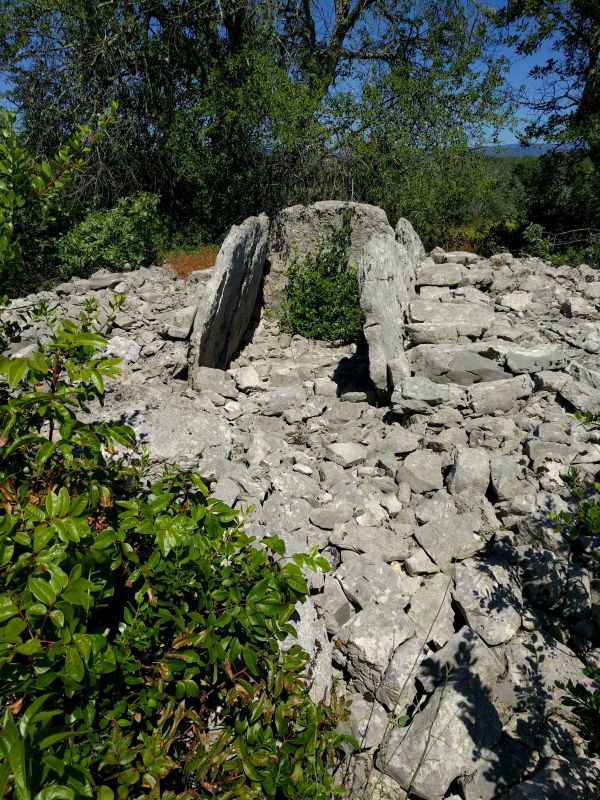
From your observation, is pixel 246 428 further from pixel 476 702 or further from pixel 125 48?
pixel 125 48

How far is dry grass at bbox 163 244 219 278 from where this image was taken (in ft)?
27.9

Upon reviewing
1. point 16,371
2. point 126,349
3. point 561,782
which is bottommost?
point 561,782

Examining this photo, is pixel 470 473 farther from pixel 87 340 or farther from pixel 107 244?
pixel 107 244

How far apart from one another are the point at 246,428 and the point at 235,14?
36.3 ft

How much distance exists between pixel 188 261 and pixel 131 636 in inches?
328

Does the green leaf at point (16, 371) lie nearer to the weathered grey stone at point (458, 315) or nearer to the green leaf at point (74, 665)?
the green leaf at point (74, 665)

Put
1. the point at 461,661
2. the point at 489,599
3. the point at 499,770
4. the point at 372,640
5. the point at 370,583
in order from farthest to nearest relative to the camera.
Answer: the point at 370,583 < the point at 489,599 < the point at 372,640 < the point at 461,661 < the point at 499,770

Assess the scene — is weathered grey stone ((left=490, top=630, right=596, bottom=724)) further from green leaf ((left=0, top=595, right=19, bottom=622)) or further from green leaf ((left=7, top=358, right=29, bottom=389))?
green leaf ((left=7, top=358, right=29, bottom=389))

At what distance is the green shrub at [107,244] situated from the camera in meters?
8.37

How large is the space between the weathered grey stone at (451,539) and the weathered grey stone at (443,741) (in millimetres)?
883

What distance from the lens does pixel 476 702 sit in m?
2.30

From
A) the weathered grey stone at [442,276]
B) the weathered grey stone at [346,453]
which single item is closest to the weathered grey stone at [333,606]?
the weathered grey stone at [346,453]

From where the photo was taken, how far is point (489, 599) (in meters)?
2.80

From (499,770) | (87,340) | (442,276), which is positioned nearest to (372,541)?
(499,770)
